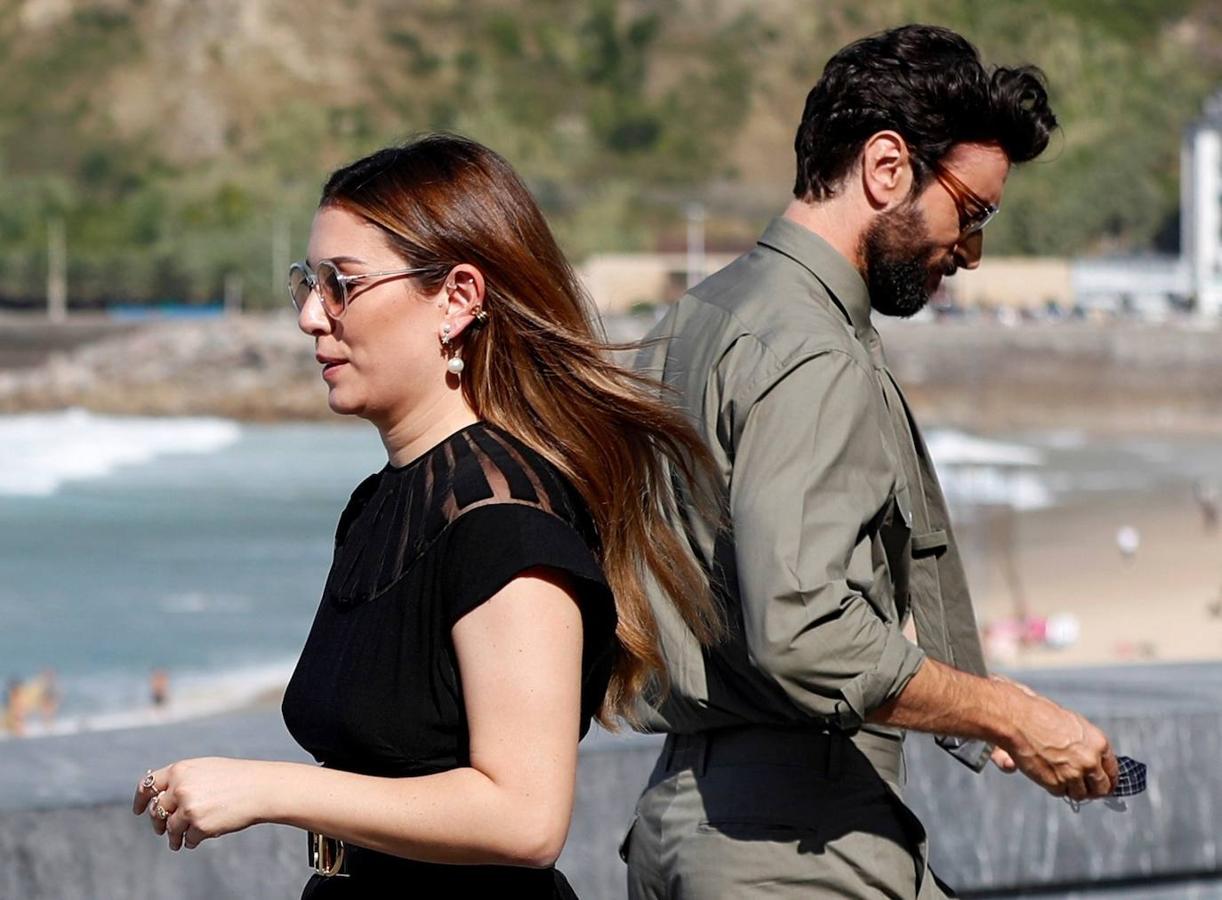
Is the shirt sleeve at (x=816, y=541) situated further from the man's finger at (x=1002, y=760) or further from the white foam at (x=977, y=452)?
the white foam at (x=977, y=452)

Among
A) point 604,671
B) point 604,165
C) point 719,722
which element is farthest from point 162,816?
point 604,165

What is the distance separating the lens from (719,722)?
82.4 inches

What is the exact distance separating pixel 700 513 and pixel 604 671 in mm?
406

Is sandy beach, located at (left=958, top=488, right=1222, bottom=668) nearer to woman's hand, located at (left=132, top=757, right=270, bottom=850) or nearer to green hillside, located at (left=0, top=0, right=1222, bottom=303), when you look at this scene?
woman's hand, located at (left=132, top=757, right=270, bottom=850)

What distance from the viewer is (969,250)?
2.22 metres

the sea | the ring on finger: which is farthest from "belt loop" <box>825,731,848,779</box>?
the sea

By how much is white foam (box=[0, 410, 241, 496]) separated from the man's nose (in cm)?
4801

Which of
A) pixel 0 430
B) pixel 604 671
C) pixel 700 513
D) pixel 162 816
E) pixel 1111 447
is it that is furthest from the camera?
pixel 0 430

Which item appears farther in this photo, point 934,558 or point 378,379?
point 934,558

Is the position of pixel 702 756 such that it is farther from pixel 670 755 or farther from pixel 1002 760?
pixel 1002 760

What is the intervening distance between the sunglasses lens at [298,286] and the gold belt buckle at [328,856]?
46 centimetres

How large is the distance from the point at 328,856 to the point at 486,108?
124440mm

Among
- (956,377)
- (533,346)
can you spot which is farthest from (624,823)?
(956,377)

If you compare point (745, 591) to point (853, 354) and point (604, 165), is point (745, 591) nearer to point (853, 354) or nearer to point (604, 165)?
point (853, 354)
